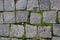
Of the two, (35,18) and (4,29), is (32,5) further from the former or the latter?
(4,29)

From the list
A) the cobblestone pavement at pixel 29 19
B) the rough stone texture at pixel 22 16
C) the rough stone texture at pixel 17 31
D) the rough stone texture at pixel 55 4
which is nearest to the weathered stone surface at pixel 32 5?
the cobblestone pavement at pixel 29 19

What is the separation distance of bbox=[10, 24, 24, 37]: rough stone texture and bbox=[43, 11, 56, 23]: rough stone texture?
0.39 meters

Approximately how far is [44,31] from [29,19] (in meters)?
0.30

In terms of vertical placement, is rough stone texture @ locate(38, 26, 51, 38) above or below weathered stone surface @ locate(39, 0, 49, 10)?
below

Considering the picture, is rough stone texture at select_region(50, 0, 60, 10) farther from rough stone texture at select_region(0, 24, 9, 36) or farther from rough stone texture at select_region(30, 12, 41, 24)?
rough stone texture at select_region(0, 24, 9, 36)

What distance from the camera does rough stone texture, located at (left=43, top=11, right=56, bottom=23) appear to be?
249 cm

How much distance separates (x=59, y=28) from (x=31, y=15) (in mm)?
474

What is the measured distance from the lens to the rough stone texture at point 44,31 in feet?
8.22

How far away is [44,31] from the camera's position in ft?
8.25

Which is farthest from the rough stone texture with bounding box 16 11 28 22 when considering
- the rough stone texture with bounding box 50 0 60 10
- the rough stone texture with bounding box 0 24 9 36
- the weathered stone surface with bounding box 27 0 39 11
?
the rough stone texture with bounding box 50 0 60 10

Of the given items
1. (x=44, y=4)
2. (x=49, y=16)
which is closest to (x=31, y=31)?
(x=49, y=16)

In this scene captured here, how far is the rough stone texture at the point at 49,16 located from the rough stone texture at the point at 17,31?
0.39m

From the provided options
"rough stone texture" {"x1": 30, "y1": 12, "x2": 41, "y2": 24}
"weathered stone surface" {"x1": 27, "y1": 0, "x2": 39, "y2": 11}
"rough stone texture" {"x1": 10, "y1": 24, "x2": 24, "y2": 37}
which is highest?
"weathered stone surface" {"x1": 27, "y1": 0, "x2": 39, "y2": 11}


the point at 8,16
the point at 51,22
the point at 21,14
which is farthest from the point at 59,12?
the point at 8,16
